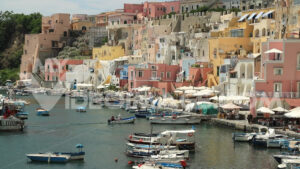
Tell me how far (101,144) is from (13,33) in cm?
8263

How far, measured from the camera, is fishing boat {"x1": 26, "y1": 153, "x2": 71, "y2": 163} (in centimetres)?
3195

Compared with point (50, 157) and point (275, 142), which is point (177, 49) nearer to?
point (275, 142)

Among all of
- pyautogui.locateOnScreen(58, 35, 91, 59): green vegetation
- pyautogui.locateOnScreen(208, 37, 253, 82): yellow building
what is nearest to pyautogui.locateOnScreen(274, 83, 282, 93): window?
pyautogui.locateOnScreen(208, 37, 253, 82): yellow building

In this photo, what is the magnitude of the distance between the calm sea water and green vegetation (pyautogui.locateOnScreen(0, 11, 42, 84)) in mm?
58495

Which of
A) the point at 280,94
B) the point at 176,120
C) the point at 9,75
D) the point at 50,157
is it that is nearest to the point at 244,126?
the point at 280,94

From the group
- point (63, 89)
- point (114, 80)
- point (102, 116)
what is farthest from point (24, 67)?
point (102, 116)

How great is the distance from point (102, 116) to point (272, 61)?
1875 cm

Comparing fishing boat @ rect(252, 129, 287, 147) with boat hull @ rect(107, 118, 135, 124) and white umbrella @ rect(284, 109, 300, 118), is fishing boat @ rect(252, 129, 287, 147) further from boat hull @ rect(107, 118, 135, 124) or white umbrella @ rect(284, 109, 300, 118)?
boat hull @ rect(107, 118, 135, 124)

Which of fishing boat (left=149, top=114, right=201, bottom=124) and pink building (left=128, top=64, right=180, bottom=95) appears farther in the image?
pink building (left=128, top=64, right=180, bottom=95)

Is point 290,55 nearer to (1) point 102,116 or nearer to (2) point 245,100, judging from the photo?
(2) point 245,100

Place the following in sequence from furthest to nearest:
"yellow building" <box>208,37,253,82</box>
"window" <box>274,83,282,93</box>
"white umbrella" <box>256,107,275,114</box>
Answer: "yellow building" <box>208,37,253,82</box>
"window" <box>274,83,282,93</box>
"white umbrella" <box>256,107,275,114</box>

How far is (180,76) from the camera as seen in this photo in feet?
211

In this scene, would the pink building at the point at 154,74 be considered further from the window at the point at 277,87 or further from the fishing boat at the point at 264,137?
the fishing boat at the point at 264,137

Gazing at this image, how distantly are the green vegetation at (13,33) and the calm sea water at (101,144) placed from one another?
58.5 meters
